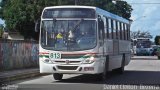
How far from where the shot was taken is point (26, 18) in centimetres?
5216

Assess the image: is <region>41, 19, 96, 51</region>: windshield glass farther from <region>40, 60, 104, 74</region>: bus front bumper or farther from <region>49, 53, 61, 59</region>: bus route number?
<region>40, 60, 104, 74</region>: bus front bumper

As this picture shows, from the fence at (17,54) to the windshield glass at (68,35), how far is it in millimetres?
8911

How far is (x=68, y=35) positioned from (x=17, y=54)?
38.7 feet

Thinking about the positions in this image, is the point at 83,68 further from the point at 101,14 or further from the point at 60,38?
the point at 101,14

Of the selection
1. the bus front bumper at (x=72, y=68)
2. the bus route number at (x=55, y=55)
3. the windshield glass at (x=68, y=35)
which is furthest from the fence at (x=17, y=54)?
the bus route number at (x=55, y=55)

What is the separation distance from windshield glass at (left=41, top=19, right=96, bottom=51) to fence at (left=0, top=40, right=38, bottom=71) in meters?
8.91

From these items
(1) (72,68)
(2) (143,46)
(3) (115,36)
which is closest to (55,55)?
(1) (72,68)

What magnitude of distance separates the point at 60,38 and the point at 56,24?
71 centimetres

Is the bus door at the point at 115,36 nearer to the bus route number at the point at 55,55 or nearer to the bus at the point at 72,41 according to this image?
the bus at the point at 72,41

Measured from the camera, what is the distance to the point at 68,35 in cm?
1961

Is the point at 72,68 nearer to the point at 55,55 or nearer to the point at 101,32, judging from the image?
the point at 55,55

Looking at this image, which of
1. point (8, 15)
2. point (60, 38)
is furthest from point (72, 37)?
point (8, 15)

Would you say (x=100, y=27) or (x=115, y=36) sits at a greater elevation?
(x=100, y=27)

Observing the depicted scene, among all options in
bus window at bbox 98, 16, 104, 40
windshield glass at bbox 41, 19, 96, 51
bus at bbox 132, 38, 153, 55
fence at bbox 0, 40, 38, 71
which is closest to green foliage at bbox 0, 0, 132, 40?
fence at bbox 0, 40, 38, 71
